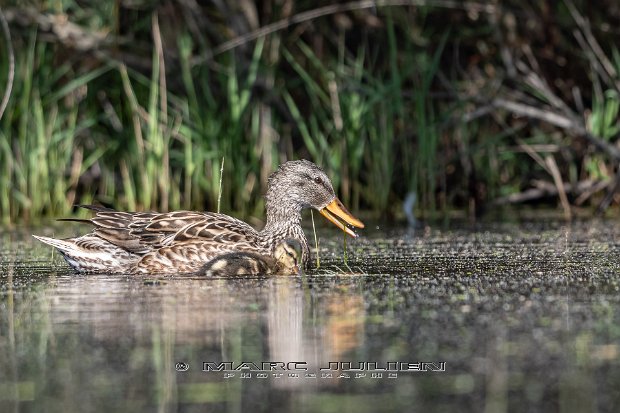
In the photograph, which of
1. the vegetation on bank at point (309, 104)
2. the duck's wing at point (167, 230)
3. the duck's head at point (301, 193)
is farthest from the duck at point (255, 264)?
the vegetation on bank at point (309, 104)

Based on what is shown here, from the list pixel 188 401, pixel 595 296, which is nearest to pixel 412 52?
pixel 595 296

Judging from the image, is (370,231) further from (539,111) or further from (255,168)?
(539,111)

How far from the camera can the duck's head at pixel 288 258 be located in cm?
647

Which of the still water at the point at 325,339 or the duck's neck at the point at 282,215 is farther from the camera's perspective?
the duck's neck at the point at 282,215

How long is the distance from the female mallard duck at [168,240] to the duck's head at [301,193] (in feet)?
0.04

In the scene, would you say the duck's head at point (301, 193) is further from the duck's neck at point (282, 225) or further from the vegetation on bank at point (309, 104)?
the vegetation on bank at point (309, 104)

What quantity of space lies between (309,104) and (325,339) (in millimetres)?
7237

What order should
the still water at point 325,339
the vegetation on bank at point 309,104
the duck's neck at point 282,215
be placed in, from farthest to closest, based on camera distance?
1. the vegetation on bank at point 309,104
2. the duck's neck at point 282,215
3. the still water at point 325,339

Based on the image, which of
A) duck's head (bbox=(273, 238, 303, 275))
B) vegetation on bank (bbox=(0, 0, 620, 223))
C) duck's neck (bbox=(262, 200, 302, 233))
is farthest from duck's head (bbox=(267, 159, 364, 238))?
vegetation on bank (bbox=(0, 0, 620, 223))

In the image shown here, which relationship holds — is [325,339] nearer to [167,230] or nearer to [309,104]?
[167,230]

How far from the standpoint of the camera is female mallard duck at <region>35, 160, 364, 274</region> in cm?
655

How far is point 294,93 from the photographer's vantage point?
37.3ft

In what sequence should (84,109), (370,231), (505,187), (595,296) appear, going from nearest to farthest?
(595,296) < (370,231) < (84,109) < (505,187)

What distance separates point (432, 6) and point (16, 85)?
3.48 metres
